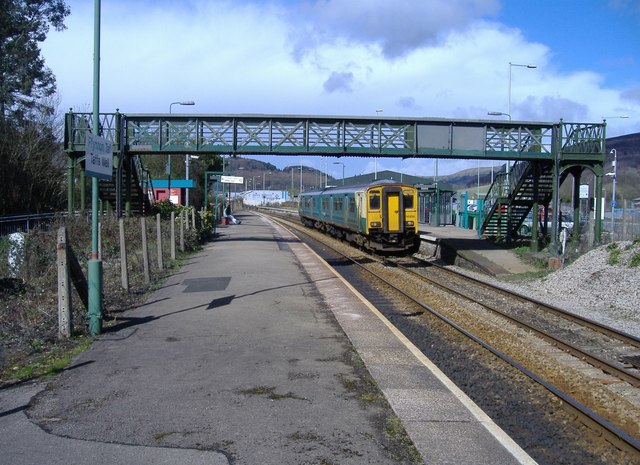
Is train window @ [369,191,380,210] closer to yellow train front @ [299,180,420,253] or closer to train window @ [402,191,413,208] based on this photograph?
yellow train front @ [299,180,420,253]

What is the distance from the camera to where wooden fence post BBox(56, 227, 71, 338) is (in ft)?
28.0

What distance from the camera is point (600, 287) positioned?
1633cm

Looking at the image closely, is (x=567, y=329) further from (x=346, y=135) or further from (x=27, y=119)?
(x=27, y=119)

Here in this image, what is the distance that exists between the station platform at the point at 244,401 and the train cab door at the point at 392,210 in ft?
47.6

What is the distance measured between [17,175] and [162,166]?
27340 mm

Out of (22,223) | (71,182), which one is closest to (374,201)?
(71,182)

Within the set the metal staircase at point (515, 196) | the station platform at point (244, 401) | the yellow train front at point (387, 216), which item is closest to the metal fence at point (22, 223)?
the station platform at point (244, 401)

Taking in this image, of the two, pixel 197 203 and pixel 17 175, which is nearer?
pixel 17 175

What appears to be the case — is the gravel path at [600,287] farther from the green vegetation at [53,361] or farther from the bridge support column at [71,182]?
the bridge support column at [71,182]

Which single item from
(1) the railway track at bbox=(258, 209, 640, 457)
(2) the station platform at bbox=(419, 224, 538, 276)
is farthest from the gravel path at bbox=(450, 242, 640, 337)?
(2) the station platform at bbox=(419, 224, 538, 276)

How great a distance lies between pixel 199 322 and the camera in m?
10.1

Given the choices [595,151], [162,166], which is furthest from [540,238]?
[162,166]

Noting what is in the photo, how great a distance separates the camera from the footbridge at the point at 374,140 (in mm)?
25484

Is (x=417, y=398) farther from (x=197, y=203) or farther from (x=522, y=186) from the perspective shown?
(x=197, y=203)
